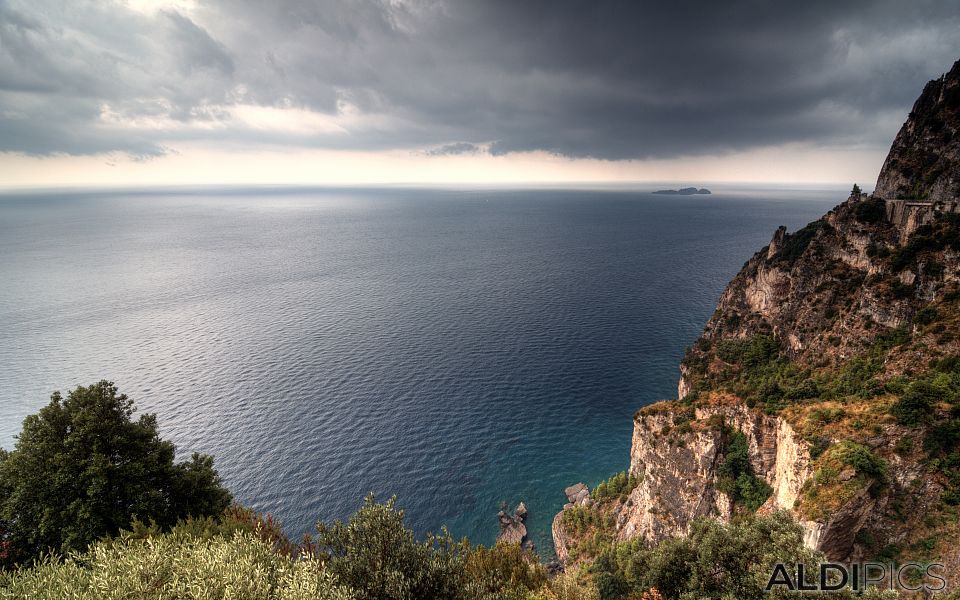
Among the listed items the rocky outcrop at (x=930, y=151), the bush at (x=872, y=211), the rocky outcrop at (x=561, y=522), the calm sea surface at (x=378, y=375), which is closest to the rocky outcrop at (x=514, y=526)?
the calm sea surface at (x=378, y=375)

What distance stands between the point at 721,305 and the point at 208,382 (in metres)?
126

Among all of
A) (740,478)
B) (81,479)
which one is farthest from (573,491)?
Answer: (81,479)

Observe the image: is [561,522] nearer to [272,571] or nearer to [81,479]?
[272,571]

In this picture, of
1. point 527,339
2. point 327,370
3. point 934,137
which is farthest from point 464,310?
point 934,137

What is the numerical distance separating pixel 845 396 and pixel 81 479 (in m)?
75.7

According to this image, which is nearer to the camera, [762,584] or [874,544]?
[762,584]

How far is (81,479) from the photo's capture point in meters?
30.9

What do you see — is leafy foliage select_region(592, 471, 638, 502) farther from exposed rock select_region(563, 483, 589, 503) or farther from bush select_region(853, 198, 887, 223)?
bush select_region(853, 198, 887, 223)

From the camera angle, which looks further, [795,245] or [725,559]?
[795,245]

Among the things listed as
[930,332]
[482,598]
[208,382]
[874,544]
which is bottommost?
[208,382]

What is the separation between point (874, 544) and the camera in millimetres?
37031

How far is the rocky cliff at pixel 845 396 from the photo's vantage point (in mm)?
36938

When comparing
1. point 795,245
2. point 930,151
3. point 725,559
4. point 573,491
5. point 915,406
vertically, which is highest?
point 930,151

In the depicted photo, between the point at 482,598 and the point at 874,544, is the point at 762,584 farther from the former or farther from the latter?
the point at 874,544
